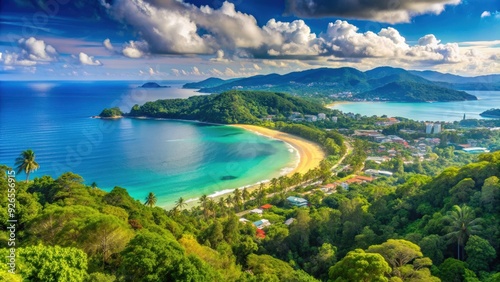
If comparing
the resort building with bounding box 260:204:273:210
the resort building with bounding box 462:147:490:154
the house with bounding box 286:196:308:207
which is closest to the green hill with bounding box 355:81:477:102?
the resort building with bounding box 462:147:490:154

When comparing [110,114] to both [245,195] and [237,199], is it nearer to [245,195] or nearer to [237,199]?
[245,195]

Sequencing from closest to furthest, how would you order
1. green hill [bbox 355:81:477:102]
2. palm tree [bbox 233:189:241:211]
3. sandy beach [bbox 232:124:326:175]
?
palm tree [bbox 233:189:241:211], sandy beach [bbox 232:124:326:175], green hill [bbox 355:81:477:102]

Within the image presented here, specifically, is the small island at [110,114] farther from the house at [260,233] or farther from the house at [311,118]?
the house at [260,233]

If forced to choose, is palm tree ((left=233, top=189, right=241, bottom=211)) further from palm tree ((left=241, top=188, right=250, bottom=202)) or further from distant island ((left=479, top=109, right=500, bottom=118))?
distant island ((left=479, top=109, right=500, bottom=118))

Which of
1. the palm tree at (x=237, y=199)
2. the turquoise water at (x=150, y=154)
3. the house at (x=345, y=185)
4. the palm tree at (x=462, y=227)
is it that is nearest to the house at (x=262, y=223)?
the palm tree at (x=237, y=199)

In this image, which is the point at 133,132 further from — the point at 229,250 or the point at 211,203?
the point at 229,250

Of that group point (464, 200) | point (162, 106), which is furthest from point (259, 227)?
point (162, 106)

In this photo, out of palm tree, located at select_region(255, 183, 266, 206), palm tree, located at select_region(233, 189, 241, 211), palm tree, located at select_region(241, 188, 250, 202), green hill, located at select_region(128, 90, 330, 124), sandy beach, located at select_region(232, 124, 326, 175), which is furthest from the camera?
green hill, located at select_region(128, 90, 330, 124)

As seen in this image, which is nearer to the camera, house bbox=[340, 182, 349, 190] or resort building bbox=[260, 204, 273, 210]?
resort building bbox=[260, 204, 273, 210]
